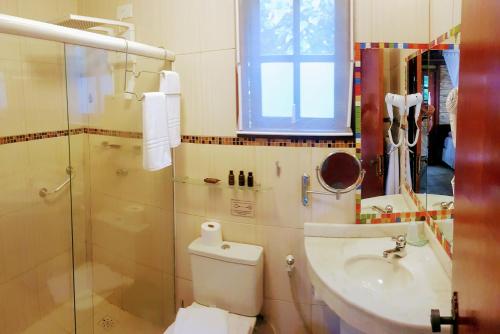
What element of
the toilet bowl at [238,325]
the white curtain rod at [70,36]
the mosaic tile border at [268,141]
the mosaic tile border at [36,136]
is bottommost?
the toilet bowl at [238,325]

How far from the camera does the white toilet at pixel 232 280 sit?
1.71 m

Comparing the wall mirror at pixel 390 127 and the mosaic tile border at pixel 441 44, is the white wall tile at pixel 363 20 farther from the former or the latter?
the mosaic tile border at pixel 441 44

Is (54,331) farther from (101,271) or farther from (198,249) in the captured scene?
(198,249)

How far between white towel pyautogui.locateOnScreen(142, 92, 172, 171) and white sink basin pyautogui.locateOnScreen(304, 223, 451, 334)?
2.61 ft

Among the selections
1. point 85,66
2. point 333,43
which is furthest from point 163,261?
point 333,43

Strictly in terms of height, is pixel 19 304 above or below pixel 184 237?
below

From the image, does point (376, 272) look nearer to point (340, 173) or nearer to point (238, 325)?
point (340, 173)

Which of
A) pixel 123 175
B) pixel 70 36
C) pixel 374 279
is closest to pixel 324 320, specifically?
pixel 374 279

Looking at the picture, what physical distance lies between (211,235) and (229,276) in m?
0.23

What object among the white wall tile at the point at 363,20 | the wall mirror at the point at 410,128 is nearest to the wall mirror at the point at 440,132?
the wall mirror at the point at 410,128

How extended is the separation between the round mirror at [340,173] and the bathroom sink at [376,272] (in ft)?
1.07

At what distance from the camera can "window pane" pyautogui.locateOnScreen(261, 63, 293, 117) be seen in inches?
64.8

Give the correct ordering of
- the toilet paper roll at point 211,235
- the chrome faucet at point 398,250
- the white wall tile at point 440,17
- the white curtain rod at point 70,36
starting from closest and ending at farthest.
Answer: the white curtain rod at point 70,36, the white wall tile at point 440,17, the chrome faucet at point 398,250, the toilet paper roll at point 211,235

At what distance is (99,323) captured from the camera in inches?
72.9
